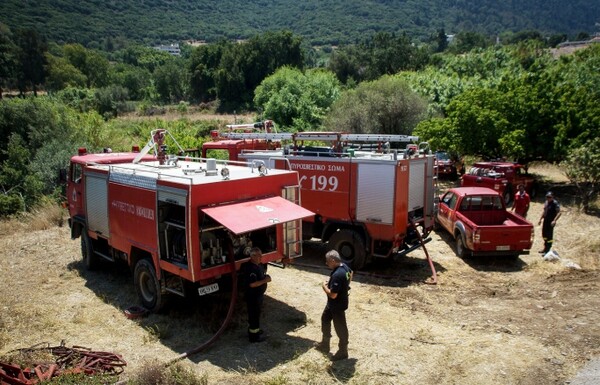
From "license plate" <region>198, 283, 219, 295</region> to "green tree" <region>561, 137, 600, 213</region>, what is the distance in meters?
15.0

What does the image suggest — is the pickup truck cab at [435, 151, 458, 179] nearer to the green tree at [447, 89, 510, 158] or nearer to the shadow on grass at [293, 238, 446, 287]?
the green tree at [447, 89, 510, 158]

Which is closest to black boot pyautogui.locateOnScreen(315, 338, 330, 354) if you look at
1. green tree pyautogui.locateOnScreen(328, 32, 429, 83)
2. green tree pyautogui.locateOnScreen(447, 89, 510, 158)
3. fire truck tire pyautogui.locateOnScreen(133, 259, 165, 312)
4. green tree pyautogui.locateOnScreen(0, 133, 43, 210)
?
fire truck tire pyautogui.locateOnScreen(133, 259, 165, 312)

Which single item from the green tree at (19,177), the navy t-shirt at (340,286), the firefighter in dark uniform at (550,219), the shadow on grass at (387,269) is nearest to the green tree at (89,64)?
the green tree at (19,177)

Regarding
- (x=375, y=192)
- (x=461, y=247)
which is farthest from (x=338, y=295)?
(x=461, y=247)

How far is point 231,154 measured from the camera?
628 inches

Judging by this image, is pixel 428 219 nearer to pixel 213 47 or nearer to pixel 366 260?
pixel 366 260

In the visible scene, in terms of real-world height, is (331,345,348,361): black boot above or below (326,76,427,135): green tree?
below

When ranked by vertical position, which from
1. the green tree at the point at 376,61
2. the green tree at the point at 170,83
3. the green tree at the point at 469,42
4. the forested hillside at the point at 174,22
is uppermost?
the forested hillside at the point at 174,22

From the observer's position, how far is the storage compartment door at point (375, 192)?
11.1 metres

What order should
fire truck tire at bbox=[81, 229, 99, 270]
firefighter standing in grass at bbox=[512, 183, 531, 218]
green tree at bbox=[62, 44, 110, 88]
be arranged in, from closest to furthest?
fire truck tire at bbox=[81, 229, 99, 270]
firefighter standing in grass at bbox=[512, 183, 531, 218]
green tree at bbox=[62, 44, 110, 88]

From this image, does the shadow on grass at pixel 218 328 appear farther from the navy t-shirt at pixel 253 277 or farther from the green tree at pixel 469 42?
Result: the green tree at pixel 469 42

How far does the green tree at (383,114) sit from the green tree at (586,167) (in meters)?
12.4

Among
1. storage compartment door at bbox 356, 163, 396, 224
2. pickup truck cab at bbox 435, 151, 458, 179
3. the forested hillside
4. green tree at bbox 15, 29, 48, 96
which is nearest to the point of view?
storage compartment door at bbox 356, 163, 396, 224

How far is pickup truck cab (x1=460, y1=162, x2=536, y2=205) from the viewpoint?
1885cm
